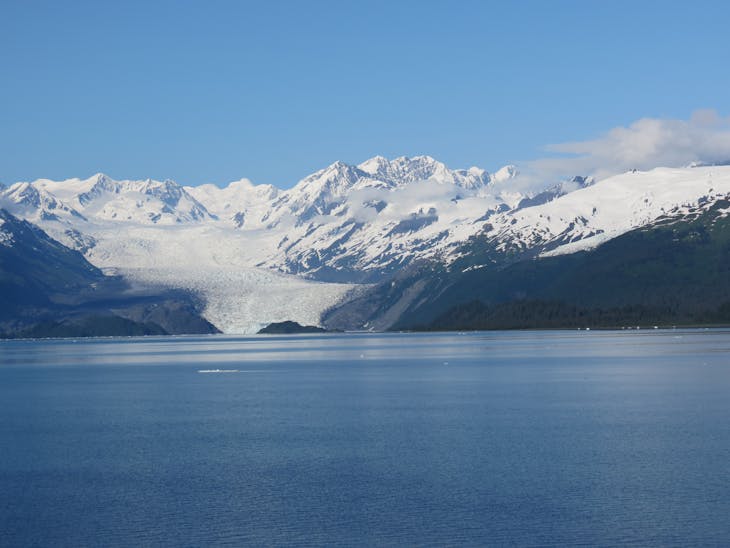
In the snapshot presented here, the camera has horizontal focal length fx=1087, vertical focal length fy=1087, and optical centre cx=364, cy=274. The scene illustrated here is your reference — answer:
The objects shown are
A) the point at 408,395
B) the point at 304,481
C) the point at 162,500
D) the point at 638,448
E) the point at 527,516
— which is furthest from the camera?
the point at 408,395

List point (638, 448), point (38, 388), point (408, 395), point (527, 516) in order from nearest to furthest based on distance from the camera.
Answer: point (527, 516), point (638, 448), point (408, 395), point (38, 388)

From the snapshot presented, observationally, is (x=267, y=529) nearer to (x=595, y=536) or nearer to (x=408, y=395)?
(x=595, y=536)

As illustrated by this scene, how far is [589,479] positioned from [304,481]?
39.1 feet

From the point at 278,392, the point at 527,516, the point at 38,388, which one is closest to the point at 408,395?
the point at 278,392

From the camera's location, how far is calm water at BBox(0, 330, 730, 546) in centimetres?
3691

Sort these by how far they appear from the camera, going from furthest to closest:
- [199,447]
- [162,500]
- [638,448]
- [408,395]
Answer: [408,395] < [199,447] < [638,448] < [162,500]

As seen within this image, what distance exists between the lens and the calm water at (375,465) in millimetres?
36906

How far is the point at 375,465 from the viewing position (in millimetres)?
49875

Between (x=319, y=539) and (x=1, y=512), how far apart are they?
512 inches

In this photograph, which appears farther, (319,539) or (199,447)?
(199,447)

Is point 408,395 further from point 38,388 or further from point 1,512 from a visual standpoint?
point 1,512

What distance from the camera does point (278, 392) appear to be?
9512cm

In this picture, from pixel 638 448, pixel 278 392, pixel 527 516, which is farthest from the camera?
pixel 278 392

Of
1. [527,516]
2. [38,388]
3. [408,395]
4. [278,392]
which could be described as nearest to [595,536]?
[527,516]
